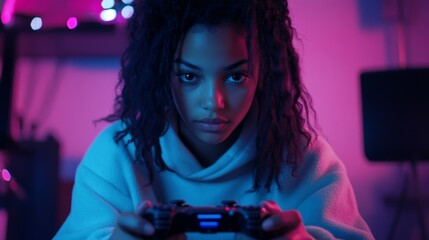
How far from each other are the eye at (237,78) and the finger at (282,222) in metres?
0.26

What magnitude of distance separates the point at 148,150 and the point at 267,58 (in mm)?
302

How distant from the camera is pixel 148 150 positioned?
0.84 metres

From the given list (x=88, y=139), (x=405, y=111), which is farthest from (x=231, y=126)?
(x=88, y=139)

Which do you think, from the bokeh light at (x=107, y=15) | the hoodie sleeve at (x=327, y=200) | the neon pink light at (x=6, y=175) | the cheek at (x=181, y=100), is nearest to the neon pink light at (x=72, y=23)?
the bokeh light at (x=107, y=15)

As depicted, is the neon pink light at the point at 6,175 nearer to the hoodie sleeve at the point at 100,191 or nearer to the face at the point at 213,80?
the hoodie sleeve at the point at 100,191

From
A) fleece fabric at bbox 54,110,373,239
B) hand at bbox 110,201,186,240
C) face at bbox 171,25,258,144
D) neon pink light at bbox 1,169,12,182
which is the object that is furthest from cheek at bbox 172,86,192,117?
neon pink light at bbox 1,169,12,182

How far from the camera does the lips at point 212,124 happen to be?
0.75 m

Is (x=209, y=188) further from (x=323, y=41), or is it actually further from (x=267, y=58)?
(x=323, y=41)

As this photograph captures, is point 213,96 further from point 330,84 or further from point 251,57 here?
point 330,84

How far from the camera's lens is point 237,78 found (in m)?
0.74

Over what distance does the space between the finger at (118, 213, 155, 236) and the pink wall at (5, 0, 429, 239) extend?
1102 millimetres

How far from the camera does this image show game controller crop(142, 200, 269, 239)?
21.7 inches

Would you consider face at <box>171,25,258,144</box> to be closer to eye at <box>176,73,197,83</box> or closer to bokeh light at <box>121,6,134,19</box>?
eye at <box>176,73,197,83</box>

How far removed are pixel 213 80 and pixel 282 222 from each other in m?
0.27
